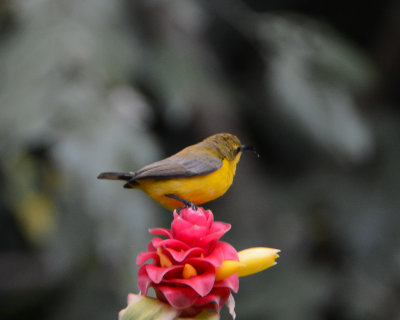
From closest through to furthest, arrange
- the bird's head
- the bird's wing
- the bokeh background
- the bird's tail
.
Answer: the bird's tail < the bird's wing < the bird's head < the bokeh background

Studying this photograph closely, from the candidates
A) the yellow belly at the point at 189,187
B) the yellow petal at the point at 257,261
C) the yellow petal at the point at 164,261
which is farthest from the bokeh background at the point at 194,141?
the yellow petal at the point at 257,261

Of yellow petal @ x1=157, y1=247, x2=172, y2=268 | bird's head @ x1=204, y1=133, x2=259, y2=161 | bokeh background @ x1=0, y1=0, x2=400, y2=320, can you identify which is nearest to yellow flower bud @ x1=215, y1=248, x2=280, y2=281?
yellow petal @ x1=157, y1=247, x2=172, y2=268

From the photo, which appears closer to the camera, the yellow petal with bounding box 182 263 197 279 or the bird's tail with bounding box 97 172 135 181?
the yellow petal with bounding box 182 263 197 279

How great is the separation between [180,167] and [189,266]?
91 cm

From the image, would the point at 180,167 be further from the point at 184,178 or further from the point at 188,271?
the point at 188,271

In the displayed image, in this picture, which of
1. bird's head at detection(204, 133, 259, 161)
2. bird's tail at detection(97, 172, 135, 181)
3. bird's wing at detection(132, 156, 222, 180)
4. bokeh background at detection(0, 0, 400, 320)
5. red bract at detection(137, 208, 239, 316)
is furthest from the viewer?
bokeh background at detection(0, 0, 400, 320)

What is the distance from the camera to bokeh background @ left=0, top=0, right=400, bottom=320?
3258 millimetres

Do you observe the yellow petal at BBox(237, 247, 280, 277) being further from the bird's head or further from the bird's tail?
the bird's head

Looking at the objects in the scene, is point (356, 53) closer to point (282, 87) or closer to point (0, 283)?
point (282, 87)

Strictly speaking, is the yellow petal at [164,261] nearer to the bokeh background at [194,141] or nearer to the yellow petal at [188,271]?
the yellow petal at [188,271]

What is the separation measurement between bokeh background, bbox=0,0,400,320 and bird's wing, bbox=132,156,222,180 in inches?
27.7

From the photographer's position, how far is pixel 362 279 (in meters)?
4.83

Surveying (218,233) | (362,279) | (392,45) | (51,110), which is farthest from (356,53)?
(218,233)

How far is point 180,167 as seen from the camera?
7.97ft
